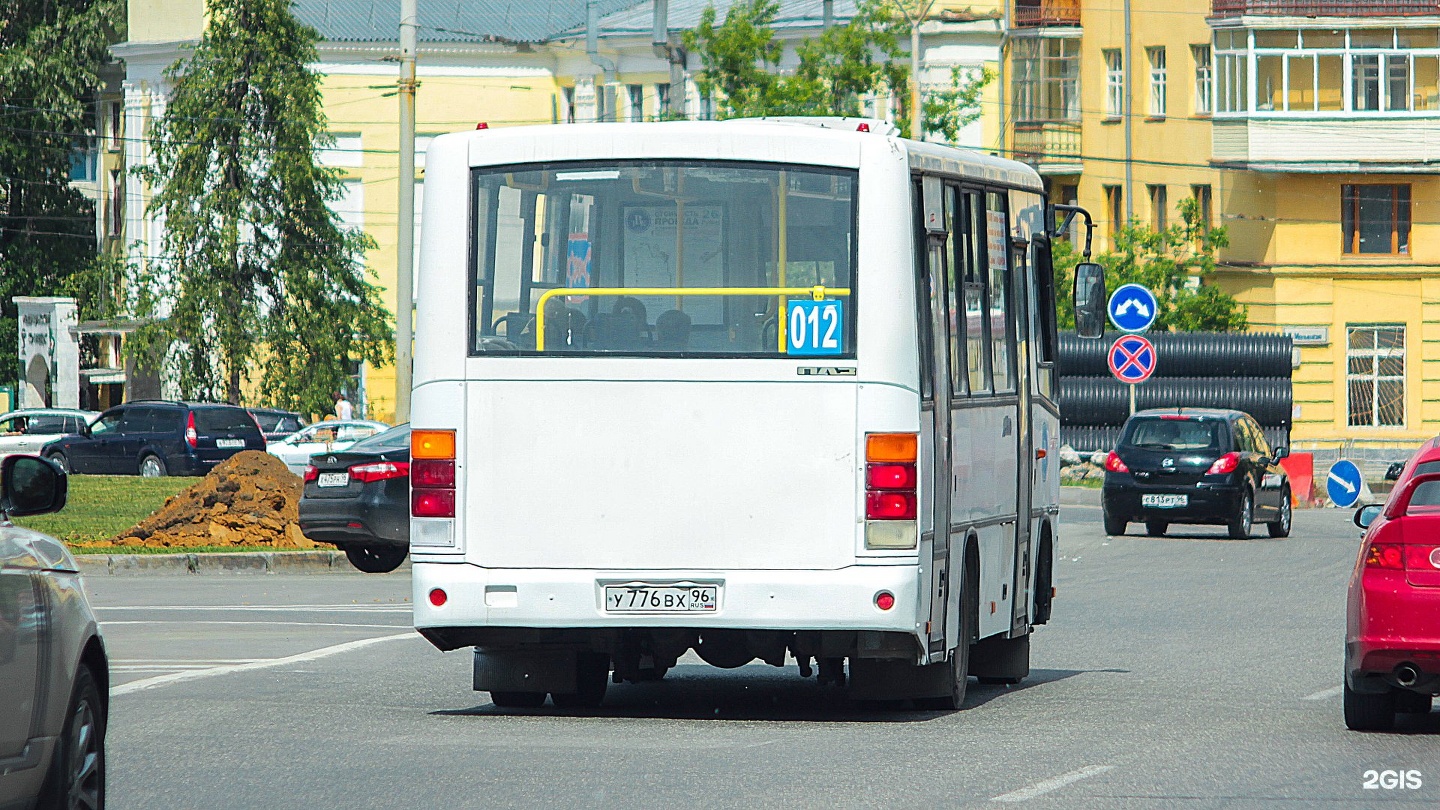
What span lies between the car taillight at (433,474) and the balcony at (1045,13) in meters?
57.6

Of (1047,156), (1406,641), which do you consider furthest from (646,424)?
(1047,156)

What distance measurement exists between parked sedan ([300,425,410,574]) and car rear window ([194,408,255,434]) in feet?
86.0

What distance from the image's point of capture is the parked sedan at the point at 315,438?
50281 mm

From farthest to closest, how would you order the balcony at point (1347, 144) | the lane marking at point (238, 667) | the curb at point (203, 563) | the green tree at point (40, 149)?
the green tree at point (40, 149) < the balcony at point (1347, 144) < the curb at point (203, 563) < the lane marking at point (238, 667)

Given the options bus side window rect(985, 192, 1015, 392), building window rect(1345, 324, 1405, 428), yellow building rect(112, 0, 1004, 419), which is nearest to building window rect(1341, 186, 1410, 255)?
building window rect(1345, 324, 1405, 428)

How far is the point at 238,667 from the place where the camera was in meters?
14.7

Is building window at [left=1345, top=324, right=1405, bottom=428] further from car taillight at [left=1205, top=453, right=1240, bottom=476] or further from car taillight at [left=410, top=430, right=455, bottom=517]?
car taillight at [left=410, top=430, right=455, bottom=517]

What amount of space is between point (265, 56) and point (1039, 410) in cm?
4757

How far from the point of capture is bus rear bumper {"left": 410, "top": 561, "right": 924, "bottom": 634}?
448 inches

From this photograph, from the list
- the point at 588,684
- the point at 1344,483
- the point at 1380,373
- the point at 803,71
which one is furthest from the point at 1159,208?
the point at 588,684

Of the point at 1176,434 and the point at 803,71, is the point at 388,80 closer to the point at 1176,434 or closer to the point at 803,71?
the point at 803,71

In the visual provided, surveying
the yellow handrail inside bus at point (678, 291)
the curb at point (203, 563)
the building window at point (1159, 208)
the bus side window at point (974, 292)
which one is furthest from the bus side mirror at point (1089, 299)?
the building window at point (1159, 208)

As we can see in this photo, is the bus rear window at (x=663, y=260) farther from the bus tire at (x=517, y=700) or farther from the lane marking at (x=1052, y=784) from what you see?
the lane marking at (x=1052, y=784)

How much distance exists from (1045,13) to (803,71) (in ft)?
51.4
